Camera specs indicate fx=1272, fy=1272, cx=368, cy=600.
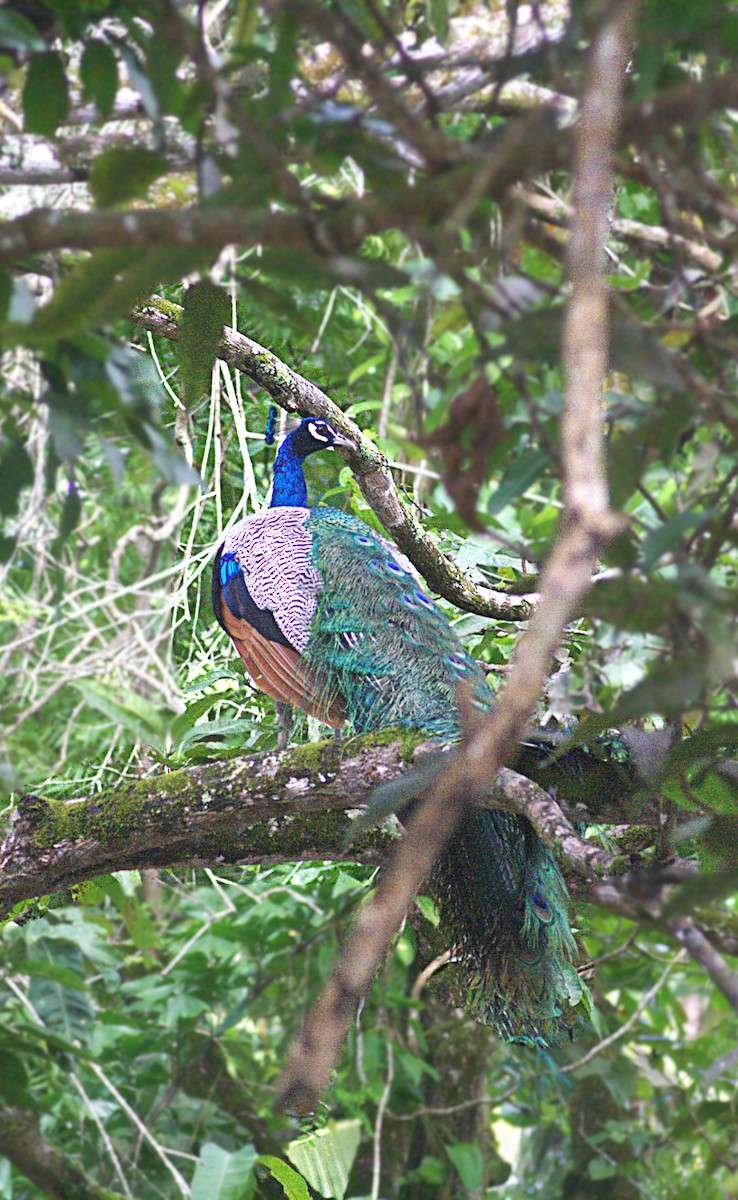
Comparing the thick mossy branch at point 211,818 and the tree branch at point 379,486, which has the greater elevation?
the tree branch at point 379,486

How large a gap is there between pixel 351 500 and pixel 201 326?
5.15 feet

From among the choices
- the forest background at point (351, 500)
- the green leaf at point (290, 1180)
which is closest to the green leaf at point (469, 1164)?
the forest background at point (351, 500)

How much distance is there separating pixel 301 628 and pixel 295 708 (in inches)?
10.4

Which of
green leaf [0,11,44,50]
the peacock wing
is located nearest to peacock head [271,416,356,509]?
the peacock wing

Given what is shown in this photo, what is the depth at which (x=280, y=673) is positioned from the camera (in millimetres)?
2301

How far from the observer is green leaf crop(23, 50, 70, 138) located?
0.87 m

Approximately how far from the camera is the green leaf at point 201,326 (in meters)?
0.98

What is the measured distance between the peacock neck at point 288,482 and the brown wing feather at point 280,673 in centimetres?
32

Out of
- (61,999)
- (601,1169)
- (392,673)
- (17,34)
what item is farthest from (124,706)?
(601,1169)

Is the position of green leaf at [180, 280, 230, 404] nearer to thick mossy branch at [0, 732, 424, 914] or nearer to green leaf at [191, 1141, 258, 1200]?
thick mossy branch at [0, 732, 424, 914]

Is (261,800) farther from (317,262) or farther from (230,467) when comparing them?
(230,467)

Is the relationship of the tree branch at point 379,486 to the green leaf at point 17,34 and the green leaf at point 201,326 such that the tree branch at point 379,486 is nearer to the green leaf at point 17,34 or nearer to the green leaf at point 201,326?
the green leaf at point 201,326

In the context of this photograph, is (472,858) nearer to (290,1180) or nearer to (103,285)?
(290,1180)

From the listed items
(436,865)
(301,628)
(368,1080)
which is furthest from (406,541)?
(368,1080)
